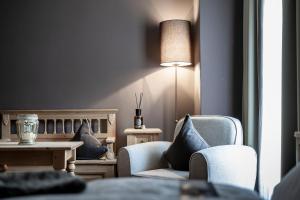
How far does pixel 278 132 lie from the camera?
261 centimetres

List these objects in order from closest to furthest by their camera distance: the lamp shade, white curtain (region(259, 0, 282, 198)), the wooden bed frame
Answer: white curtain (region(259, 0, 282, 198)), the lamp shade, the wooden bed frame

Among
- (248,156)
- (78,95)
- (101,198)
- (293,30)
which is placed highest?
(293,30)

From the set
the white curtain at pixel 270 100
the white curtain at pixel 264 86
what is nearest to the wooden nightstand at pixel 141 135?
the white curtain at pixel 264 86

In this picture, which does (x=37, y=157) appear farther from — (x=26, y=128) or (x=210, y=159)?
(x=210, y=159)

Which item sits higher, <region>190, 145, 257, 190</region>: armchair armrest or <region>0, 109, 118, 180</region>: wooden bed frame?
<region>0, 109, 118, 180</region>: wooden bed frame

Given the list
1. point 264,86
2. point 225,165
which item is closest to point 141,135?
point 264,86

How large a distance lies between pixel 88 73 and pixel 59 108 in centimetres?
45

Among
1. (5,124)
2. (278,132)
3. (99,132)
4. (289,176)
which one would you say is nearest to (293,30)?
(278,132)

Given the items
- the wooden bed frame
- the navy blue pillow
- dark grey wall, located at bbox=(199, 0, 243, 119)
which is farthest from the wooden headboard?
the navy blue pillow

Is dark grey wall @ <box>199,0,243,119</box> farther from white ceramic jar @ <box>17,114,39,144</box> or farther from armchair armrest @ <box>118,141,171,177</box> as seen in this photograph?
white ceramic jar @ <box>17,114,39,144</box>

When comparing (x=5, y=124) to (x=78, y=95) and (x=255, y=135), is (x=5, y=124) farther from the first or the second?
(x=255, y=135)

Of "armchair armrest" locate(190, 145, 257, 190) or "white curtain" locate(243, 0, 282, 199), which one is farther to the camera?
"white curtain" locate(243, 0, 282, 199)

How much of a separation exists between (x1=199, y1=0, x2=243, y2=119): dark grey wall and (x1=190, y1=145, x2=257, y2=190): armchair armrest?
843 mm

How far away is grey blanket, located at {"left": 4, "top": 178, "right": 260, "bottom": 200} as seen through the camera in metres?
0.85
